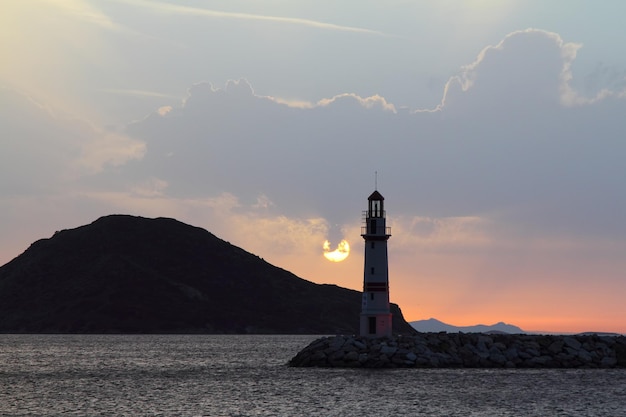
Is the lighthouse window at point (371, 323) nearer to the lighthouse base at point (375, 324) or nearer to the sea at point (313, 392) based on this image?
the lighthouse base at point (375, 324)

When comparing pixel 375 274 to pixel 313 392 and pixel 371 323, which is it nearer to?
pixel 371 323

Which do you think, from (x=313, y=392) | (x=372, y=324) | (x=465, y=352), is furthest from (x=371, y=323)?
(x=313, y=392)

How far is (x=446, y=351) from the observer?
8712 cm

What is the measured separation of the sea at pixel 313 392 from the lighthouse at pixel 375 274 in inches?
164

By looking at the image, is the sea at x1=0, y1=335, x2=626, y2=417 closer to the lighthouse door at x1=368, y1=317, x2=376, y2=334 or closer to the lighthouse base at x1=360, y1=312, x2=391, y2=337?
the lighthouse base at x1=360, y1=312, x2=391, y2=337

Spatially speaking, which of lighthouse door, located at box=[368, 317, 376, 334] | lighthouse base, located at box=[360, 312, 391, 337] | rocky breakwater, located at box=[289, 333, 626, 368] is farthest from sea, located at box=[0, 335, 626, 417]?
lighthouse door, located at box=[368, 317, 376, 334]

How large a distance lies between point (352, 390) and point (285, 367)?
92.3 feet

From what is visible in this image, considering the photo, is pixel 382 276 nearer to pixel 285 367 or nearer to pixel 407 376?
pixel 407 376

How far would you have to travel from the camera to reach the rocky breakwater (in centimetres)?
8412

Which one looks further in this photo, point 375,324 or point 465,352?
point 465,352

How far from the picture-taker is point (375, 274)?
8219 centimetres

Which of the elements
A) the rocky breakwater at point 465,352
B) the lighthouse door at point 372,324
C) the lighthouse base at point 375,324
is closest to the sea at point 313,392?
the rocky breakwater at point 465,352

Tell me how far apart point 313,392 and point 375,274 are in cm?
1618

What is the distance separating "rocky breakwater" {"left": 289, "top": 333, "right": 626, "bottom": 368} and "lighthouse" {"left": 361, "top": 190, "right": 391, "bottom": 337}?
91.6 inches
